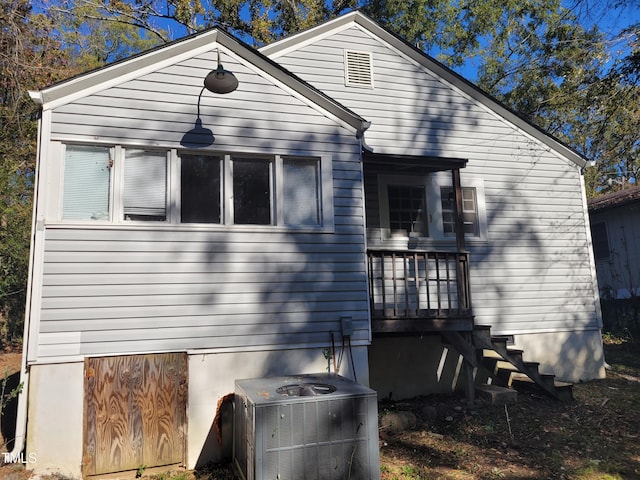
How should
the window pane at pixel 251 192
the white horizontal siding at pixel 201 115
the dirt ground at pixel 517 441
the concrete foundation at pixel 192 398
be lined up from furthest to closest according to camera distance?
the window pane at pixel 251 192 → the white horizontal siding at pixel 201 115 → the dirt ground at pixel 517 441 → the concrete foundation at pixel 192 398

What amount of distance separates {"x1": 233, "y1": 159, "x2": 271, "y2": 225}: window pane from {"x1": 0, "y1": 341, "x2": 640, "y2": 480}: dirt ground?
3.19m

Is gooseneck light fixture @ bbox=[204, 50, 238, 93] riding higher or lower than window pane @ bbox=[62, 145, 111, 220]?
higher

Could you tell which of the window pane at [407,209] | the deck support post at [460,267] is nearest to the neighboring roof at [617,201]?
the window pane at [407,209]

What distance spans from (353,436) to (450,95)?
25.0 ft

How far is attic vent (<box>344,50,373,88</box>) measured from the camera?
9570 millimetres

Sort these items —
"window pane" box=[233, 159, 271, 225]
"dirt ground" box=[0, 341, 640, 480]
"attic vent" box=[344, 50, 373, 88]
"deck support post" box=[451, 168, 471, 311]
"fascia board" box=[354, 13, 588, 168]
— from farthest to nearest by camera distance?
"fascia board" box=[354, 13, 588, 168]
"attic vent" box=[344, 50, 373, 88]
"deck support post" box=[451, 168, 471, 311]
"window pane" box=[233, 159, 271, 225]
"dirt ground" box=[0, 341, 640, 480]

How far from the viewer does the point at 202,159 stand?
6.62 metres

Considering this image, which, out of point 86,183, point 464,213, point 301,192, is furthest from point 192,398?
A: point 464,213

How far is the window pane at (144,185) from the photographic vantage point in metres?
6.21

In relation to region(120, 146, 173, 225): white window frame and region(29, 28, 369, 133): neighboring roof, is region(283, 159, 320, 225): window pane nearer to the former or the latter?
region(29, 28, 369, 133): neighboring roof

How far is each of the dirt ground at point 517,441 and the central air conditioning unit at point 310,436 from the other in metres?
0.88

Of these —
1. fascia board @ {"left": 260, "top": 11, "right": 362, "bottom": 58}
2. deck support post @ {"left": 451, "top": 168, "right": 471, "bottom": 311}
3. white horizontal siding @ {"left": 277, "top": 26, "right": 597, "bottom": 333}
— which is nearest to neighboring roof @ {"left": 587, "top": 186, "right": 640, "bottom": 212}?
white horizontal siding @ {"left": 277, "top": 26, "right": 597, "bottom": 333}

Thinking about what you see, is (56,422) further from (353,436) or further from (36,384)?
(353,436)

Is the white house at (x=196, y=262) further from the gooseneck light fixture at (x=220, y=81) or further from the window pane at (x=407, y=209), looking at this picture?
the gooseneck light fixture at (x=220, y=81)
